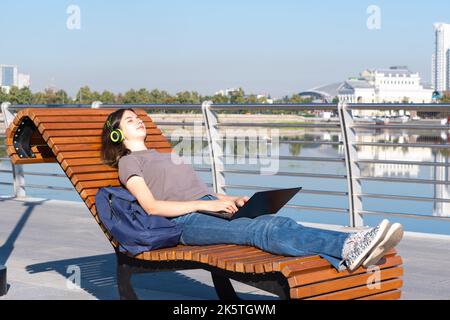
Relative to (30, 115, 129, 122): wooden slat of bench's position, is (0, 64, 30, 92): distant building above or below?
above

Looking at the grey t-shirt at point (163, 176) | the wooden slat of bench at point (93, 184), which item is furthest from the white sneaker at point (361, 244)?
the wooden slat of bench at point (93, 184)

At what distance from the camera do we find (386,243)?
3.81m

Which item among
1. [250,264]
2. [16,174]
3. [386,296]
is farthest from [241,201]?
[16,174]

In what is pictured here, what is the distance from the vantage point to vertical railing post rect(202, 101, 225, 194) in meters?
8.84

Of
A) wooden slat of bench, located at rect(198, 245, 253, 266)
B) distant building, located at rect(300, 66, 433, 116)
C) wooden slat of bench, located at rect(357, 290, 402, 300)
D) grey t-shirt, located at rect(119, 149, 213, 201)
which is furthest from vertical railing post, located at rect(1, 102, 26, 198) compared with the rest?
distant building, located at rect(300, 66, 433, 116)

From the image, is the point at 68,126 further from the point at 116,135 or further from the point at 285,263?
the point at 285,263

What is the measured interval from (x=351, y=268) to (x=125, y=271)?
127 centimetres

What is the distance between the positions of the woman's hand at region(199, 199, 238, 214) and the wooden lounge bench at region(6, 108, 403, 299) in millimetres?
213

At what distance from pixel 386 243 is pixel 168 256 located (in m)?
1.08

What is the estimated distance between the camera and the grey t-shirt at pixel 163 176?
4.66 metres

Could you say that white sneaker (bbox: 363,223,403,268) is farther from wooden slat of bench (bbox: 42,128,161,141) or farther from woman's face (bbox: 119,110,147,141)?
wooden slat of bench (bbox: 42,128,161,141)
